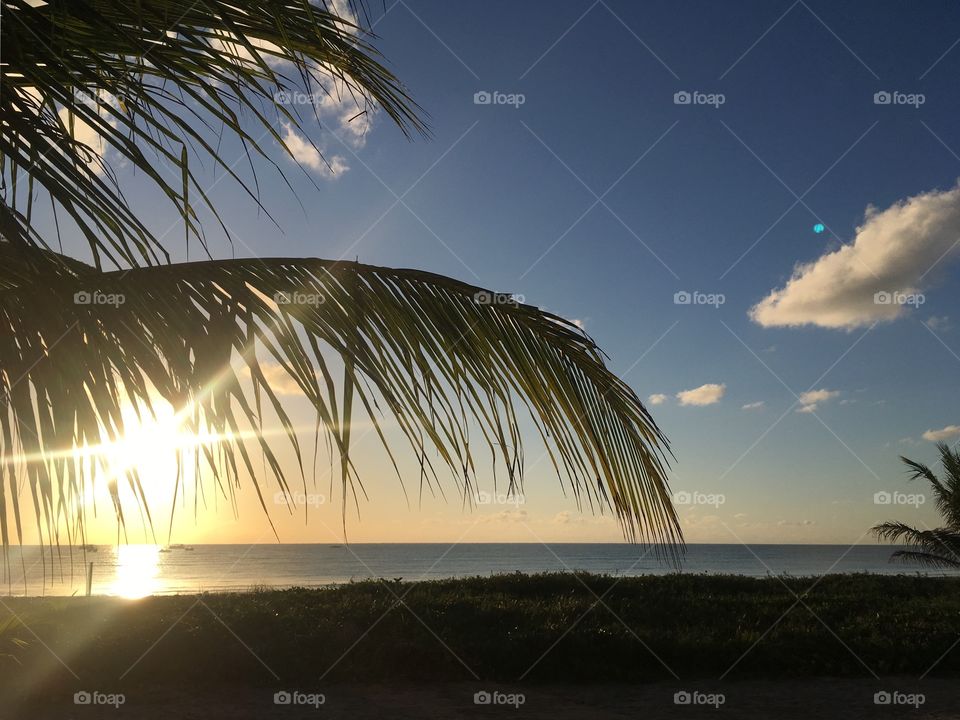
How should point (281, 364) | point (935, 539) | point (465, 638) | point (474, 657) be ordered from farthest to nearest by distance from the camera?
1. point (935, 539)
2. point (465, 638)
3. point (474, 657)
4. point (281, 364)

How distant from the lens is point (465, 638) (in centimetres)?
1258

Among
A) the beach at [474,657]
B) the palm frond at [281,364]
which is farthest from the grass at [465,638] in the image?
the palm frond at [281,364]

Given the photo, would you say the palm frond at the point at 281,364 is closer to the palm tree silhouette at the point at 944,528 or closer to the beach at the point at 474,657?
the beach at the point at 474,657

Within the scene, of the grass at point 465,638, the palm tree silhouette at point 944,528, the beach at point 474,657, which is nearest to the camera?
the beach at point 474,657

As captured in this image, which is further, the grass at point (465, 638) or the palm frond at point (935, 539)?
the palm frond at point (935, 539)

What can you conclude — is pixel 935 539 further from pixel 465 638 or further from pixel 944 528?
pixel 465 638

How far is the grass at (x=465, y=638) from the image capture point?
11297mm

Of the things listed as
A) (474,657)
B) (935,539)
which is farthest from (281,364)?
(935,539)

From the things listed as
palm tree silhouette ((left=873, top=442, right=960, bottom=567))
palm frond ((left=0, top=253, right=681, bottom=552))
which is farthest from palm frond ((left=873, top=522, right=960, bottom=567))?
palm frond ((left=0, top=253, right=681, bottom=552))

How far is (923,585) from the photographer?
1920 cm

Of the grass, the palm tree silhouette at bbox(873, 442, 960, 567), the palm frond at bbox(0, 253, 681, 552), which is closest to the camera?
the palm frond at bbox(0, 253, 681, 552)

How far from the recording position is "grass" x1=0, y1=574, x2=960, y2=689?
11297 mm

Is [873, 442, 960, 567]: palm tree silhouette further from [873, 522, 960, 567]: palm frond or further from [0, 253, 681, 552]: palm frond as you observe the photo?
[0, 253, 681, 552]: palm frond

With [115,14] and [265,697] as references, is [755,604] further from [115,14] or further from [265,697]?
[115,14]
